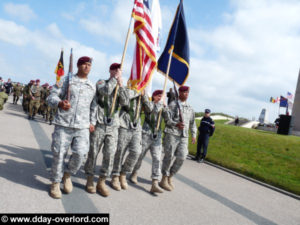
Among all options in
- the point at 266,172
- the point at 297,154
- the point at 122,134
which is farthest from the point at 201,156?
the point at 122,134

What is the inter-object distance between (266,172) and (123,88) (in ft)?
23.4

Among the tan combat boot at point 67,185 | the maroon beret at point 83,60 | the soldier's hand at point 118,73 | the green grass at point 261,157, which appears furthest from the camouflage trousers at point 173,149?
the green grass at point 261,157

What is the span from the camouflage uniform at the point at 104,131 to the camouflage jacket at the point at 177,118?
1.36 meters

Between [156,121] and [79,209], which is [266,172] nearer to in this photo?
[156,121]

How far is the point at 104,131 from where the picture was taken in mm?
4785

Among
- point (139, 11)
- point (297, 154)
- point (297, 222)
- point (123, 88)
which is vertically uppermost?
point (139, 11)

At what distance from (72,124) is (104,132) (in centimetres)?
61

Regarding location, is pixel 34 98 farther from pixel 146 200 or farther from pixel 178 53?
→ pixel 146 200

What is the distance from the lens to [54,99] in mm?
4375

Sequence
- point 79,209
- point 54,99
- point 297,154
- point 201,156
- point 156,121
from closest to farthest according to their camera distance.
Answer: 1. point 79,209
2. point 54,99
3. point 156,121
4. point 201,156
5. point 297,154

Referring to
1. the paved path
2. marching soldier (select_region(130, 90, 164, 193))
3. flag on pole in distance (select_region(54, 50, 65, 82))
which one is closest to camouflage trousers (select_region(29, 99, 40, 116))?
flag on pole in distance (select_region(54, 50, 65, 82))

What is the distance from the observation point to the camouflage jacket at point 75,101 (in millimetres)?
4395

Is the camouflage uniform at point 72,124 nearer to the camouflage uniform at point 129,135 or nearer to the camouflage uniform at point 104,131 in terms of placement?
the camouflage uniform at point 104,131

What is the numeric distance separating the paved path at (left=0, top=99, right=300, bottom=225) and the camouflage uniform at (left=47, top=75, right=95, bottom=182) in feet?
1.76
